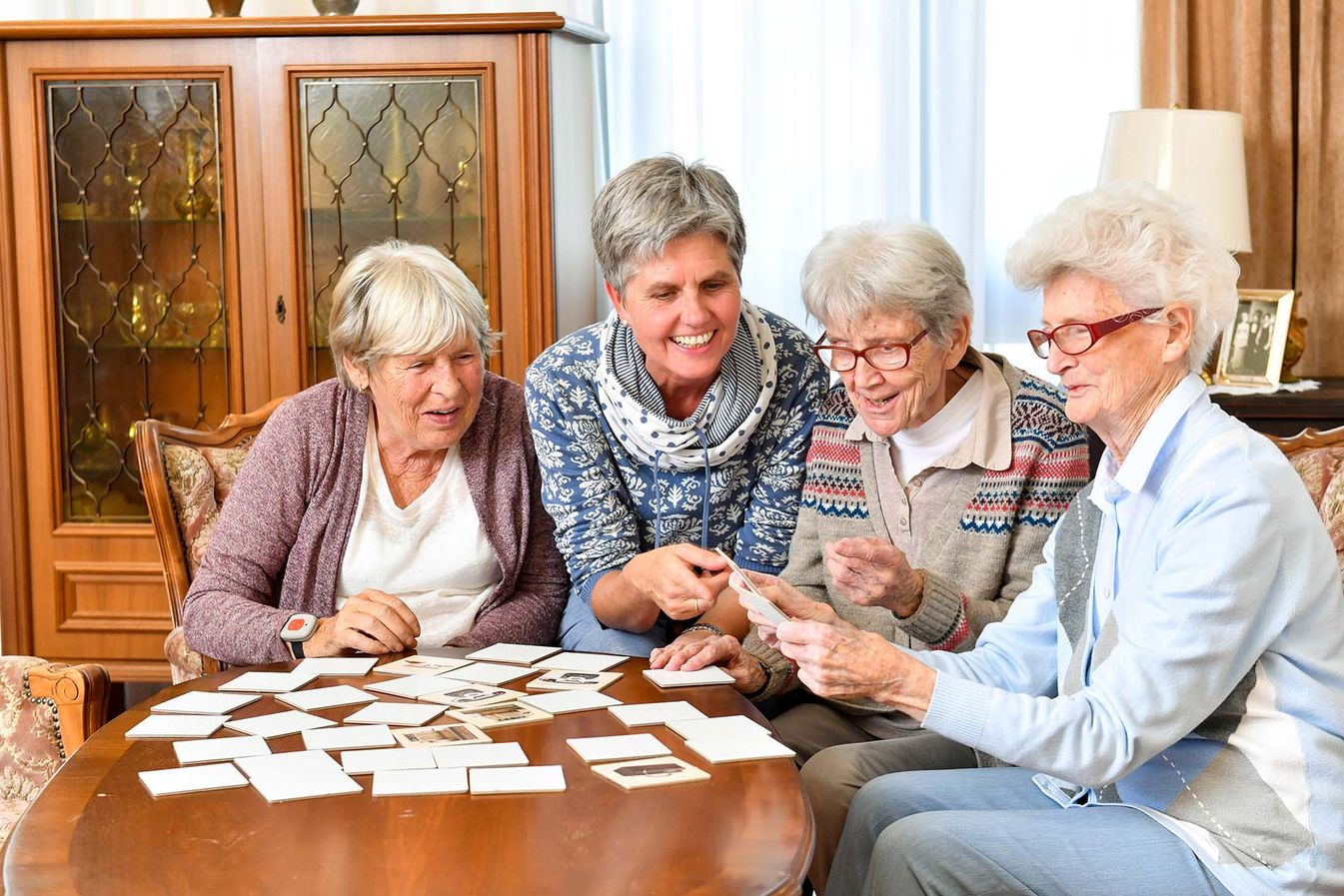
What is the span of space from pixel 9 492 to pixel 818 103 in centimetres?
262

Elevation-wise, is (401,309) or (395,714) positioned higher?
(401,309)

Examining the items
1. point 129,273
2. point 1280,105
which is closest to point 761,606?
point 129,273

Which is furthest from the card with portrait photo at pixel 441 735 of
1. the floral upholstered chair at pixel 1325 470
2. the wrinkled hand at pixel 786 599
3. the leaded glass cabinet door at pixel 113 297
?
the leaded glass cabinet door at pixel 113 297

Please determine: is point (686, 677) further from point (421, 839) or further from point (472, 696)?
point (421, 839)

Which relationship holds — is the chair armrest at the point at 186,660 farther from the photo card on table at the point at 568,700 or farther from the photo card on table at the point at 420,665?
the photo card on table at the point at 568,700

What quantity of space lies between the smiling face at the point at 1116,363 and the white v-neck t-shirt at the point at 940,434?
54 cm

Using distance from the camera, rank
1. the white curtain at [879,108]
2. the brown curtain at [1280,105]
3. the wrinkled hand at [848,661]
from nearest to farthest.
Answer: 1. the wrinkled hand at [848,661]
2. the brown curtain at [1280,105]
3. the white curtain at [879,108]

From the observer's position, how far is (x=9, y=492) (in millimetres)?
3717

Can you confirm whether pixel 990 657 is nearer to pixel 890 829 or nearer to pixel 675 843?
pixel 890 829

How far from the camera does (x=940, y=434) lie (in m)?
2.30

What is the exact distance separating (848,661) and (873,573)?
1.44ft

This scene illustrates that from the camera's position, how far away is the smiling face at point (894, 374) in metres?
2.20

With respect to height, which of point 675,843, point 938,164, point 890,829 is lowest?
point 890,829

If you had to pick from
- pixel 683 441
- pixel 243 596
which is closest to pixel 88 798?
pixel 243 596
